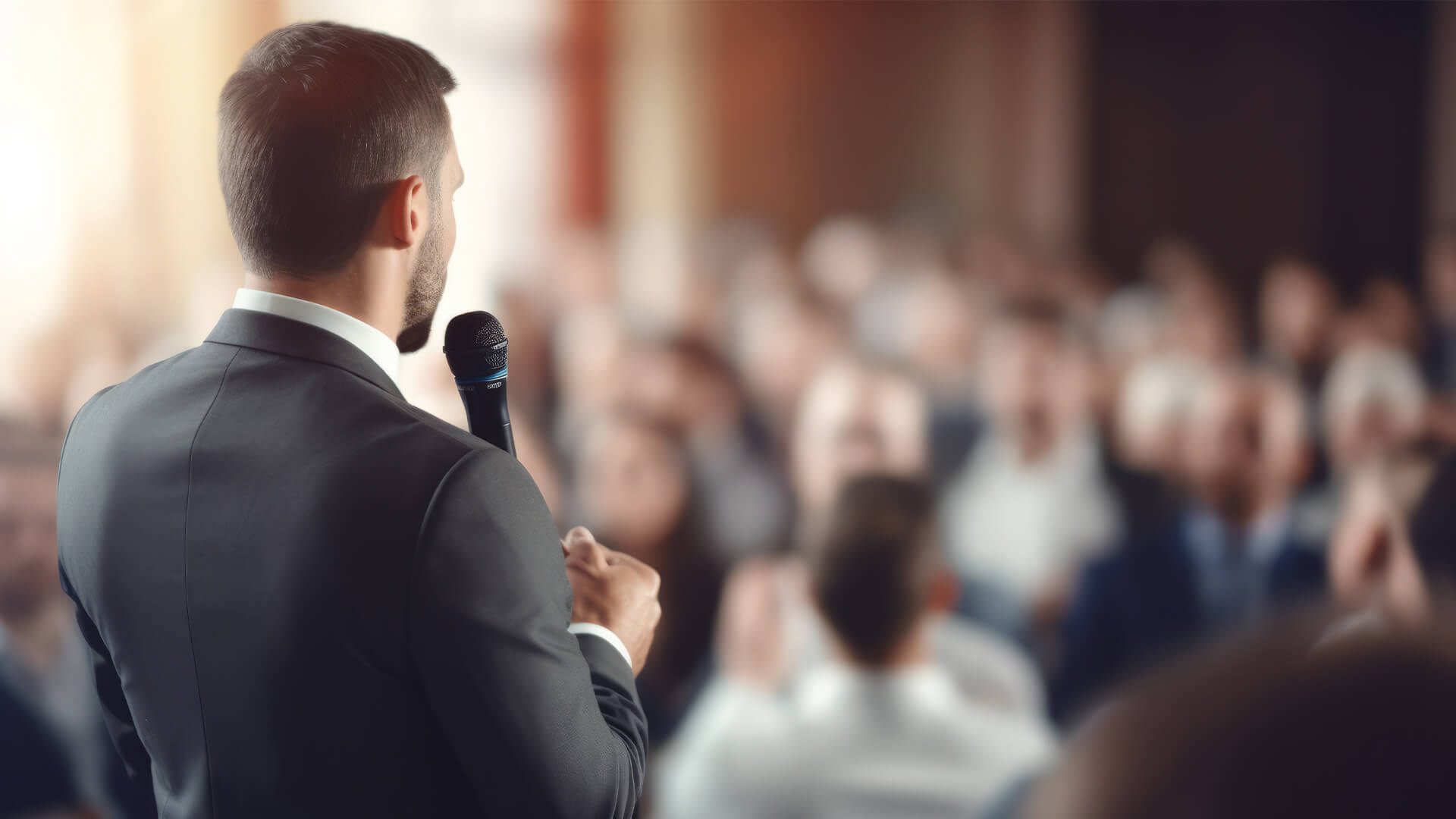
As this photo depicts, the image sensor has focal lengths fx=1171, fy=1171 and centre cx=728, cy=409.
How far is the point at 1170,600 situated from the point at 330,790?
2375mm

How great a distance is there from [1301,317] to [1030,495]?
11.3ft

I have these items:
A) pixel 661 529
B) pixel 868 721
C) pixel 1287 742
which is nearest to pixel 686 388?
pixel 661 529

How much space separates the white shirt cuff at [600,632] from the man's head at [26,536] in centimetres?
190

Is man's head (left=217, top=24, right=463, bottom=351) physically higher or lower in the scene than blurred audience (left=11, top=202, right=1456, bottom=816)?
higher

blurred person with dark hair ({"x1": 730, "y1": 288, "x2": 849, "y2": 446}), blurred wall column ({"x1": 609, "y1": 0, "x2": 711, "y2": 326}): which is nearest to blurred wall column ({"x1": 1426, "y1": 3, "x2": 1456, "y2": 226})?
blurred wall column ({"x1": 609, "y1": 0, "x2": 711, "y2": 326})

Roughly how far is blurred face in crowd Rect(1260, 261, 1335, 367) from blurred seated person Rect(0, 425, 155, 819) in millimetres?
5497

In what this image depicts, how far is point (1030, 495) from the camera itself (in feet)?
11.3

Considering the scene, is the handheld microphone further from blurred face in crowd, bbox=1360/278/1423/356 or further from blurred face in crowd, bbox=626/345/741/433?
blurred face in crowd, bbox=1360/278/1423/356

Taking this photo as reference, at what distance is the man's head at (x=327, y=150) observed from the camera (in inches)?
35.3

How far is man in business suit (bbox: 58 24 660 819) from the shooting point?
0.83 m

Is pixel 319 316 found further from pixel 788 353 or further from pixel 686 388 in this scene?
pixel 788 353

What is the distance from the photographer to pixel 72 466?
954mm

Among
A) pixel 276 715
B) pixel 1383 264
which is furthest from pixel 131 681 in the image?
pixel 1383 264

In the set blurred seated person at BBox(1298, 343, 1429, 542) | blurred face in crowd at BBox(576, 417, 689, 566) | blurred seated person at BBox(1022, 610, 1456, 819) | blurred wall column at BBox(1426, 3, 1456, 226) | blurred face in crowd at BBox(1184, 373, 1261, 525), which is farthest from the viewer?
blurred wall column at BBox(1426, 3, 1456, 226)
